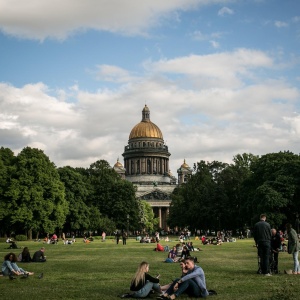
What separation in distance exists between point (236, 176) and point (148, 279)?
73350mm

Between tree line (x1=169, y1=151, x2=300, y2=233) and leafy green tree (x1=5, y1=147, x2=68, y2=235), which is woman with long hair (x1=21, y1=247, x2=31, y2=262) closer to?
leafy green tree (x1=5, y1=147, x2=68, y2=235)

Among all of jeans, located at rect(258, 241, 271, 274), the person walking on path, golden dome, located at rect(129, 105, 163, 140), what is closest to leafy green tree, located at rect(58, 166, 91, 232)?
the person walking on path

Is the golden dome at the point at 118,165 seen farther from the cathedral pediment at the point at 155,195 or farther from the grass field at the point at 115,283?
the grass field at the point at 115,283

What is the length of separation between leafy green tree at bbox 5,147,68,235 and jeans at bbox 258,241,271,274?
1795 inches

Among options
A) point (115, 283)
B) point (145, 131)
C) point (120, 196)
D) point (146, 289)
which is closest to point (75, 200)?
point (120, 196)

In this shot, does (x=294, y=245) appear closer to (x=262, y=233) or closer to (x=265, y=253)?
(x=265, y=253)

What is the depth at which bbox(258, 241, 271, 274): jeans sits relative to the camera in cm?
1867

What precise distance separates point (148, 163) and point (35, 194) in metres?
119

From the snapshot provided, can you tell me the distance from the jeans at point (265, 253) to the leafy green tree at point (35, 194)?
4560 cm

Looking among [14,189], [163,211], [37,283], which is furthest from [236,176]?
[163,211]

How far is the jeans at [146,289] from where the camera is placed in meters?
14.1

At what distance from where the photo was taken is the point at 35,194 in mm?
62938

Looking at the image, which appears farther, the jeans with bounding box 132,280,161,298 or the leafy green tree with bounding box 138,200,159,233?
the leafy green tree with bounding box 138,200,159,233

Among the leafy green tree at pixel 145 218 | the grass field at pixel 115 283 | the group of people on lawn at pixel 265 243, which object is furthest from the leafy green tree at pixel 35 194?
the leafy green tree at pixel 145 218
